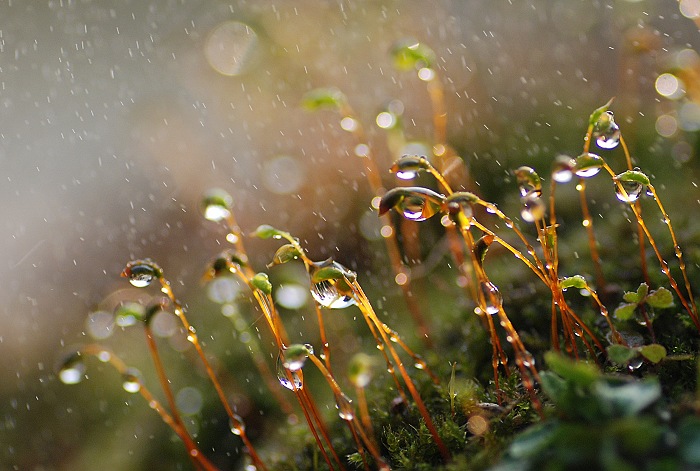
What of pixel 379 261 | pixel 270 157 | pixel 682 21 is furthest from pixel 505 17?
pixel 379 261

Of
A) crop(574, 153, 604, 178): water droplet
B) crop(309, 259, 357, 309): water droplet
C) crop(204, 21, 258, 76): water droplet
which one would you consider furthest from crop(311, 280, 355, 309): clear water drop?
crop(204, 21, 258, 76): water droplet

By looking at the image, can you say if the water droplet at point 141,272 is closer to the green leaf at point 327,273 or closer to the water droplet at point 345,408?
the green leaf at point 327,273

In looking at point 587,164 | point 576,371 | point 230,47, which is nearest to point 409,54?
point 587,164

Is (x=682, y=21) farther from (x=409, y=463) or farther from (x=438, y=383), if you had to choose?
(x=409, y=463)

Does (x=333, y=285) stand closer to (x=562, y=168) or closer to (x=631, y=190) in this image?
(x=562, y=168)

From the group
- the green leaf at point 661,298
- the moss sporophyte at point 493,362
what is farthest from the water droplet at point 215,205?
the green leaf at point 661,298

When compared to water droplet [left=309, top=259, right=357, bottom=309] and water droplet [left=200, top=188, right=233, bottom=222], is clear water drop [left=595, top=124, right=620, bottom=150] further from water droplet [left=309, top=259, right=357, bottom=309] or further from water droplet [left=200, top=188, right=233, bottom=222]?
water droplet [left=200, top=188, right=233, bottom=222]
